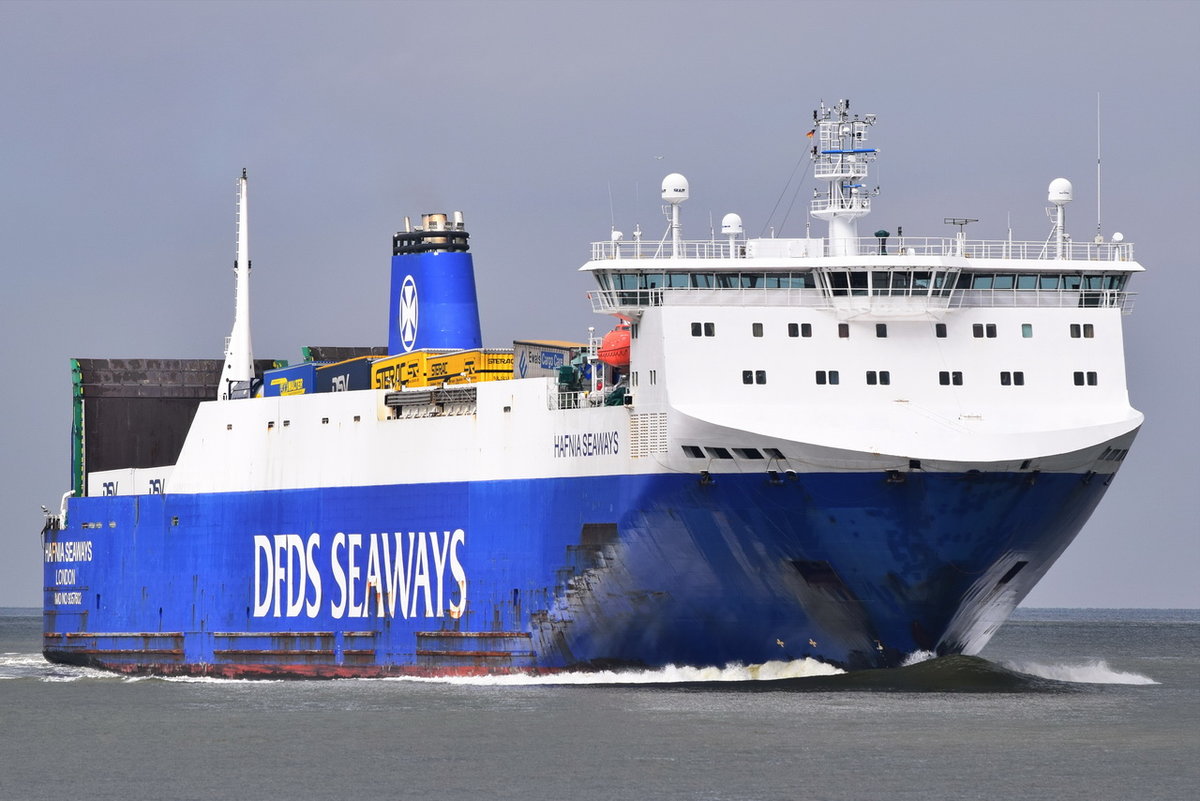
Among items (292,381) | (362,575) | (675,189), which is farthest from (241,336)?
(675,189)

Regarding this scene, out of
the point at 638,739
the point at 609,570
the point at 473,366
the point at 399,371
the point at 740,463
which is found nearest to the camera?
the point at 638,739

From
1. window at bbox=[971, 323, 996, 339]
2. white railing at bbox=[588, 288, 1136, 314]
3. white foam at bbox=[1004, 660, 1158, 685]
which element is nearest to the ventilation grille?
white railing at bbox=[588, 288, 1136, 314]

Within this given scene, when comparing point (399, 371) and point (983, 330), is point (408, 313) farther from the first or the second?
point (983, 330)

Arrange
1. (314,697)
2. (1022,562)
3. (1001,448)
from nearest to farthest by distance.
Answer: (1001,448), (1022,562), (314,697)

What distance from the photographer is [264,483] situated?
47.2 meters

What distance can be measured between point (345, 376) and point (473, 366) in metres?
4.59

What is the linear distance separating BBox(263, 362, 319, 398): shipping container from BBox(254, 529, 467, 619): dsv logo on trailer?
3666 millimetres

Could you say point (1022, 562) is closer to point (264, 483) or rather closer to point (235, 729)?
point (235, 729)

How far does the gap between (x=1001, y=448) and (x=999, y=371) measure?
256 cm

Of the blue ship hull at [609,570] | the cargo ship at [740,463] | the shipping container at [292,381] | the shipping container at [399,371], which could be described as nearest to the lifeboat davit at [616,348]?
the cargo ship at [740,463]

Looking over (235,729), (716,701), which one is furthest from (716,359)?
(235,729)

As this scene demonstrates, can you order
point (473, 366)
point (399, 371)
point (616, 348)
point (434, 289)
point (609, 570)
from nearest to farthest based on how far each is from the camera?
point (609, 570) < point (616, 348) < point (473, 366) < point (399, 371) < point (434, 289)

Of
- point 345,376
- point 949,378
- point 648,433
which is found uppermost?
point 345,376

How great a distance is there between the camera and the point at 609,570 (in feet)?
125
